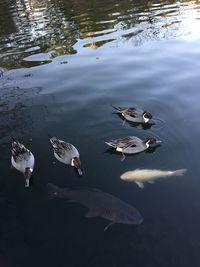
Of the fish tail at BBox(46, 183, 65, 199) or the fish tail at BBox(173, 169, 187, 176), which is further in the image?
the fish tail at BBox(173, 169, 187, 176)

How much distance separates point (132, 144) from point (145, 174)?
1.34 metres

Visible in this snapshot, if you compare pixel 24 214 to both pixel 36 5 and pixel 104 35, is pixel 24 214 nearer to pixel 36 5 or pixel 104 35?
pixel 104 35

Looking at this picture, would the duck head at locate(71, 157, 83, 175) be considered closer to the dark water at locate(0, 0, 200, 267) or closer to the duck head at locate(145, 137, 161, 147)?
the dark water at locate(0, 0, 200, 267)

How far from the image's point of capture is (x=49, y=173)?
11672 mm

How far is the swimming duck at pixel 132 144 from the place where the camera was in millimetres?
12188

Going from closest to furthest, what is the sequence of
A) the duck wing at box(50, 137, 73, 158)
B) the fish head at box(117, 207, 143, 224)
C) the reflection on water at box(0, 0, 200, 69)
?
1. the fish head at box(117, 207, 143, 224)
2. the duck wing at box(50, 137, 73, 158)
3. the reflection on water at box(0, 0, 200, 69)

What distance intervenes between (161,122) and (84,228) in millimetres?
5602

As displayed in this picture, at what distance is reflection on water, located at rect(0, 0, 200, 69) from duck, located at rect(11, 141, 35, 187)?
30.9 feet

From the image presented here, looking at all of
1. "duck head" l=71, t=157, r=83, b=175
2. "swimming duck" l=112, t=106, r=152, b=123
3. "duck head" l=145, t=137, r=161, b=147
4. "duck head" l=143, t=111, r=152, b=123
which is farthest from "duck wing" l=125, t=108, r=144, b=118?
"duck head" l=71, t=157, r=83, b=175

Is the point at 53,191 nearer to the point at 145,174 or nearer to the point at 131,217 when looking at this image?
the point at 131,217

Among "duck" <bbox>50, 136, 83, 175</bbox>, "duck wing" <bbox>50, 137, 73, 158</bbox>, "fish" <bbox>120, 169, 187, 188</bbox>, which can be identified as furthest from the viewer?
"duck wing" <bbox>50, 137, 73, 158</bbox>

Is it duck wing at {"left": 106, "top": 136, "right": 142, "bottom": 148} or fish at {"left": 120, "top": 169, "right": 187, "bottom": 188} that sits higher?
duck wing at {"left": 106, "top": 136, "right": 142, "bottom": 148}

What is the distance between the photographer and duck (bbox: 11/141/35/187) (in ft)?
37.5

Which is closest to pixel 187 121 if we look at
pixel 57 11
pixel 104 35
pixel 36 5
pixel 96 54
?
pixel 96 54
